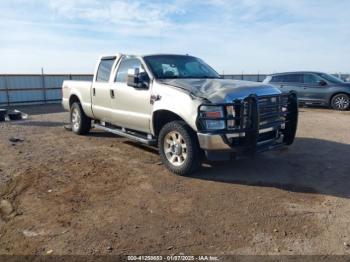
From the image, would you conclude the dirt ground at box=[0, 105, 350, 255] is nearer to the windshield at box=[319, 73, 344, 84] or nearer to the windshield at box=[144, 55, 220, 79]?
the windshield at box=[144, 55, 220, 79]

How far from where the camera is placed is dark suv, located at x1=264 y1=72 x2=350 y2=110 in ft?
48.7

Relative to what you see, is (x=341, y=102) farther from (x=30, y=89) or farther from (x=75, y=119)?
(x=30, y=89)

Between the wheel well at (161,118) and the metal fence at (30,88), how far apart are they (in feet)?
44.7

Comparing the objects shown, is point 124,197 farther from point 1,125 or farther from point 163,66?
point 1,125

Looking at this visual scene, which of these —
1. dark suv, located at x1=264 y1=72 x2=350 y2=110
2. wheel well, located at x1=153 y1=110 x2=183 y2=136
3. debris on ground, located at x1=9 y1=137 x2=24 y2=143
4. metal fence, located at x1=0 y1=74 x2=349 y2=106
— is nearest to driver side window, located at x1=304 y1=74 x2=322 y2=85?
dark suv, located at x1=264 y1=72 x2=350 y2=110

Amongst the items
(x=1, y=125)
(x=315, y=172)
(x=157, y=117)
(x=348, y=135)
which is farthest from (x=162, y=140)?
(x=1, y=125)

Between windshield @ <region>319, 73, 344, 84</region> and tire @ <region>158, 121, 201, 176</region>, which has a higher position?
windshield @ <region>319, 73, 344, 84</region>

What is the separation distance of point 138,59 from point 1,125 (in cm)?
635

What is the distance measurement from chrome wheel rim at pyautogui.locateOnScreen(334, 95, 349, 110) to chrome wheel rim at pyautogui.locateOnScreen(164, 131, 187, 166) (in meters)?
11.2

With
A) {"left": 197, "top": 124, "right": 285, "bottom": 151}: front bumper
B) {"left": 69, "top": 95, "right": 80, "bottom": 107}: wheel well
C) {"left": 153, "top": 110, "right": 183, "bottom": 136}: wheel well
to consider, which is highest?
{"left": 69, "top": 95, "right": 80, "bottom": 107}: wheel well

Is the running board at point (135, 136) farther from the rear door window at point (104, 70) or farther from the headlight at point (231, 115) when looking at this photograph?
the headlight at point (231, 115)

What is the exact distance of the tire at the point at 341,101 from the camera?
14809mm

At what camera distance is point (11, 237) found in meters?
3.89

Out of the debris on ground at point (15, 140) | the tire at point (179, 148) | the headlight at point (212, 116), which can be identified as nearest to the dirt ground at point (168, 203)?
the tire at point (179, 148)
